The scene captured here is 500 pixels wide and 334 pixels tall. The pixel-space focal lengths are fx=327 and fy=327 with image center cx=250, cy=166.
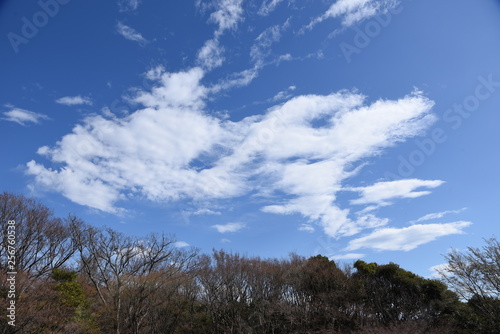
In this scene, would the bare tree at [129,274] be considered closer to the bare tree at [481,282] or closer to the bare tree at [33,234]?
the bare tree at [33,234]

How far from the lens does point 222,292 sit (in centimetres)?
3117

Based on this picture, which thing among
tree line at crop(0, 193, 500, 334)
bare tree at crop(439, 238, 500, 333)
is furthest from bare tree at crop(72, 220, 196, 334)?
bare tree at crop(439, 238, 500, 333)

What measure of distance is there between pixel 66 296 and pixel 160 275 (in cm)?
808

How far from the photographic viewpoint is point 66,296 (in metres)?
22.1

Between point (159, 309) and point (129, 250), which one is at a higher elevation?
point (129, 250)

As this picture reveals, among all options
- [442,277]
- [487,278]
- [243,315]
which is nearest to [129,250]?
[243,315]

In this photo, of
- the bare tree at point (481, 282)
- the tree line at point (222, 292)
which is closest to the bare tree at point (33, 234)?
the tree line at point (222, 292)

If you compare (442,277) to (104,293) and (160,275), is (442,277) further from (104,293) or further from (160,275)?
(104,293)

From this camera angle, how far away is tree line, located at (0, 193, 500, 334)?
79.2 ft

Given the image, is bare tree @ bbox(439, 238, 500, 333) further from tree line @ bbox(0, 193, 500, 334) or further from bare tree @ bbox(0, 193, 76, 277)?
bare tree @ bbox(0, 193, 76, 277)

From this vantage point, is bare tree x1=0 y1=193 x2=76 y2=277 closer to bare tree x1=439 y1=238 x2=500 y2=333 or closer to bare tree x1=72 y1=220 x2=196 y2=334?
bare tree x1=72 y1=220 x2=196 y2=334

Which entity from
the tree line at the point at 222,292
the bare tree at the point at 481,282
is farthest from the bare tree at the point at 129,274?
the bare tree at the point at 481,282

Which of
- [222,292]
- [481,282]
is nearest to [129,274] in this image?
[222,292]

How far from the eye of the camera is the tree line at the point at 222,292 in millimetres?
24141
